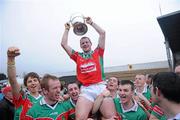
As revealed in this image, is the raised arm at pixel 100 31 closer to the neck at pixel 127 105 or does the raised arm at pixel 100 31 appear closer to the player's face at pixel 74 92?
the player's face at pixel 74 92

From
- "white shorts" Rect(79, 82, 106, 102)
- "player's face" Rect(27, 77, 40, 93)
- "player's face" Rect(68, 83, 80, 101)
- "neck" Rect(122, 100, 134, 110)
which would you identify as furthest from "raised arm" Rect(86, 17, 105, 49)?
"player's face" Rect(27, 77, 40, 93)

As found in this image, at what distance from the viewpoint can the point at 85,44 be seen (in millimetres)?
5070

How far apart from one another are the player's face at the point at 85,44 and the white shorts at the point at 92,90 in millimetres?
609

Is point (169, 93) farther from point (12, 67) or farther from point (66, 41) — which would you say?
point (66, 41)

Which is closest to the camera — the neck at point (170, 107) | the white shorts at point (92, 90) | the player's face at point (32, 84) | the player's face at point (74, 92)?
the neck at point (170, 107)

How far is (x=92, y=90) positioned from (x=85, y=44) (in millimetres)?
774

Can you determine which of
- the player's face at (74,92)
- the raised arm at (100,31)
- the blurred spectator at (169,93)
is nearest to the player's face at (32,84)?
the player's face at (74,92)

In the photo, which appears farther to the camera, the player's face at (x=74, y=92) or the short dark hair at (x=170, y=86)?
the player's face at (x=74, y=92)

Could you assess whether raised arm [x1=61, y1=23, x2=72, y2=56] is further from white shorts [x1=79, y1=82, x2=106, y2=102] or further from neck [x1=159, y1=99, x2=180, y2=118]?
neck [x1=159, y1=99, x2=180, y2=118]

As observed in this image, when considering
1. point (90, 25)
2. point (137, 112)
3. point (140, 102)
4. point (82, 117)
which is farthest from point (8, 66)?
point (140, 102)

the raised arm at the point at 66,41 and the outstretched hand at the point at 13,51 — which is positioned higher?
the raised arm at the point at 66,41

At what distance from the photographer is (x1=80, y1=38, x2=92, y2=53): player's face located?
5.04 meters

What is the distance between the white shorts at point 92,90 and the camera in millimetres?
4844

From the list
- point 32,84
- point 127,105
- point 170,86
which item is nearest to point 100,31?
point 127,105
